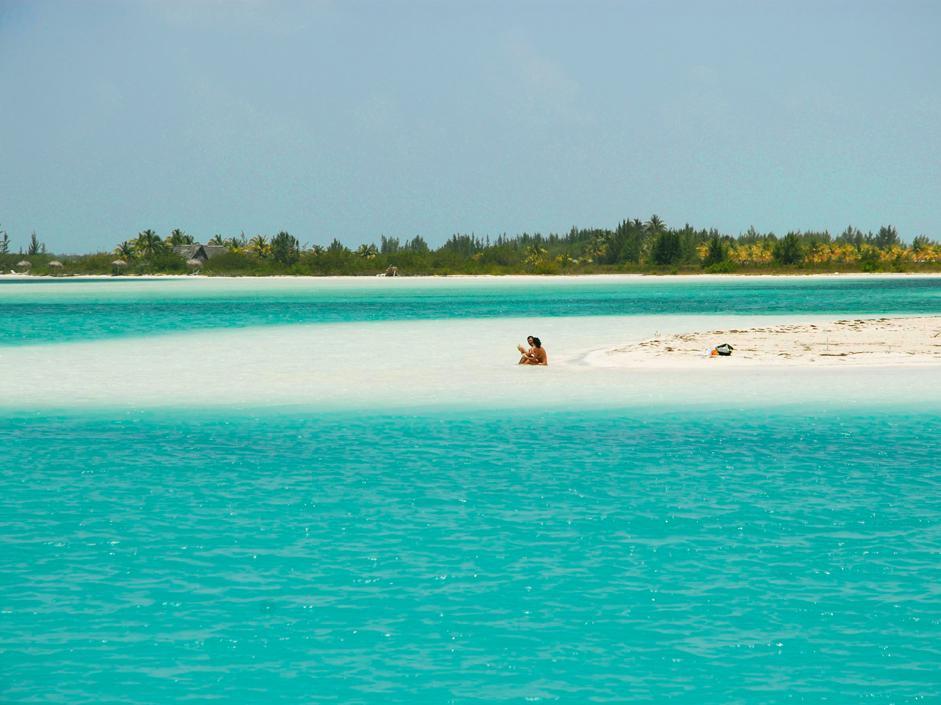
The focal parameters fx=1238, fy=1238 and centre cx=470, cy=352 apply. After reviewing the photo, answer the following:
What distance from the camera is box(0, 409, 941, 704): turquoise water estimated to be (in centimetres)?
882

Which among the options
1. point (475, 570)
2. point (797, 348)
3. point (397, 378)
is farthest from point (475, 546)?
point (797, 348)

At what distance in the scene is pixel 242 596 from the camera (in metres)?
10.7

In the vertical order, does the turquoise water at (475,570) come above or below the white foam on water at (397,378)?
below

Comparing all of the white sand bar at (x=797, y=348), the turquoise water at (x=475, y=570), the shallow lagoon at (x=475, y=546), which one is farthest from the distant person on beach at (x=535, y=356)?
the turquoise water at (x=475, y=570)

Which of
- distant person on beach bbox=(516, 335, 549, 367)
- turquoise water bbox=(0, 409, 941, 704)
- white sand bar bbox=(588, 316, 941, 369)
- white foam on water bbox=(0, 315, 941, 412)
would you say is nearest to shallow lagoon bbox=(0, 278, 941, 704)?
turquoise water bbox=(0, 409, 941, 704)

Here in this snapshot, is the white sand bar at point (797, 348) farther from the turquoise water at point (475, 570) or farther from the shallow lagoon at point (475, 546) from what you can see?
the turquoise water at point (475, 570)

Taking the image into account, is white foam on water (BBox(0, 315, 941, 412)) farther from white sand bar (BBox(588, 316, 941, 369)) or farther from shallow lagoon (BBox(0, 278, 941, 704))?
white sand bar (BBox(588, 316, 941, 369))

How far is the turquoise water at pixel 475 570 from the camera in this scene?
882cm

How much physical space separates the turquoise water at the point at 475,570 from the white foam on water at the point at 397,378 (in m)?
5.26

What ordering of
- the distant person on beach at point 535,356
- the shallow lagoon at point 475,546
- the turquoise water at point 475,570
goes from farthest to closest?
1. the distant person on beach at point 535,356
2. the shallow lagoon at point 475,546
3. the turquoise water at point 475,570

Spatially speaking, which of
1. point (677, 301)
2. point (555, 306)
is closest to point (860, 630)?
point (555, 306)

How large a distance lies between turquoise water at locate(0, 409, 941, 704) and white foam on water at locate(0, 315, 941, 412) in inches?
207

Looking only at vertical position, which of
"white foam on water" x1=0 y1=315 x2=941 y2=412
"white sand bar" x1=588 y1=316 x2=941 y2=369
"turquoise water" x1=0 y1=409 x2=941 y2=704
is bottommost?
"turquoise water" x1=0 y1=409 x2=941 y2=704

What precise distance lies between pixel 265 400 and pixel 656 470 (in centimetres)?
1069
